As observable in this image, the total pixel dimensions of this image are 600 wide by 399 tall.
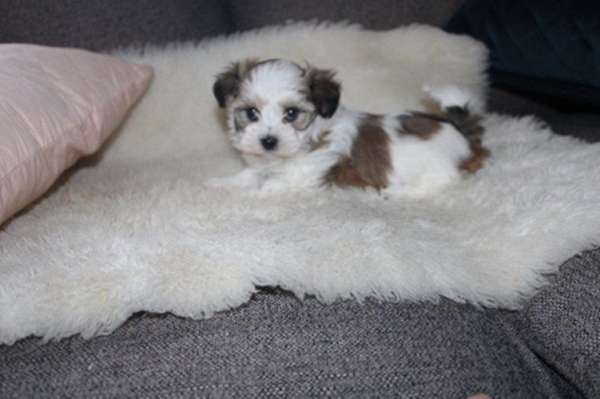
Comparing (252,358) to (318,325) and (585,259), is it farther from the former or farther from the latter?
(585,259)

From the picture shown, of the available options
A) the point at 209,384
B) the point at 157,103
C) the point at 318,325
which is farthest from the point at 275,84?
the point at 209,384

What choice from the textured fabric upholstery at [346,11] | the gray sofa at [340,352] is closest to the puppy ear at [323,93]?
the textured fabric upholstery at [346,11]

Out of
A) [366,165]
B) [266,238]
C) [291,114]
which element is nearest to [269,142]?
[291,114]

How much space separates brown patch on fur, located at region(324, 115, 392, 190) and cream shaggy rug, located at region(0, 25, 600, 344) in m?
0.16

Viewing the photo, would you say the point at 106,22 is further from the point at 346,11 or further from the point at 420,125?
the point at 420,125

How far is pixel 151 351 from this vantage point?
123 centimetres

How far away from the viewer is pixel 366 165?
6.84 ft

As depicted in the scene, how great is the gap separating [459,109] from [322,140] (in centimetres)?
54

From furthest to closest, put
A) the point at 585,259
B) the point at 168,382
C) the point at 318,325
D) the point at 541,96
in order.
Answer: the point at 541,96
the point at 585,259
the point at 318,325
the point at 168,382

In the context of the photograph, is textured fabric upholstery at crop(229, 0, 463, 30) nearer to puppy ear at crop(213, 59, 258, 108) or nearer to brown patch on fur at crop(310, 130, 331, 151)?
puppy ear at crop(213, 59, 258, 108)

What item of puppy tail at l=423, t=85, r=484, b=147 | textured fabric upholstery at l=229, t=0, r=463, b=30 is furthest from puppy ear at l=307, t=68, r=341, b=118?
textured fabric upholstery at l=229, t=0, r=463, b=30

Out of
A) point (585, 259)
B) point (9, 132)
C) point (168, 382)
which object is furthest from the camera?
point (9, 132)

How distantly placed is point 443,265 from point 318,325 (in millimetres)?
329

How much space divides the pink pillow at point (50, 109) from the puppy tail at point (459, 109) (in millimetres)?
1123
